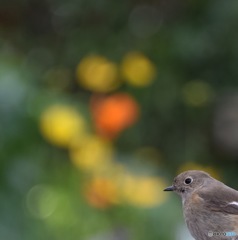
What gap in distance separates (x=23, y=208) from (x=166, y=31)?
1.31 meters

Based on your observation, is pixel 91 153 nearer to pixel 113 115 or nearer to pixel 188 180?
pixel 113 115

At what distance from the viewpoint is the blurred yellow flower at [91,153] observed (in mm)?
2783

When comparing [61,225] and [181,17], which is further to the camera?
[181,17]

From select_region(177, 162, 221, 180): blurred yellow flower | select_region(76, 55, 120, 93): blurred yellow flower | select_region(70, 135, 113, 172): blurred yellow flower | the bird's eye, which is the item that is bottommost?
the bird's eye

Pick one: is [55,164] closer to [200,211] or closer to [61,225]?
[61,225]

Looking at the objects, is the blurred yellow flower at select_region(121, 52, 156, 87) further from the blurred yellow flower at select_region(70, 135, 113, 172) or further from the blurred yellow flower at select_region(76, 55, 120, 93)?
the blurred yellow flower at select_region(70, 135, 113, 172)

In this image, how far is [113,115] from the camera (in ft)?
8.85

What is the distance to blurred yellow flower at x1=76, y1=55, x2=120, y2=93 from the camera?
3121 millimetres

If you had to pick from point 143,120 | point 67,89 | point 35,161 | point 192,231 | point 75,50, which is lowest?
point 192,231

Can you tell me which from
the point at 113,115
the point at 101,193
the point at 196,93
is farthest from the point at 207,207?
the point at 196,93

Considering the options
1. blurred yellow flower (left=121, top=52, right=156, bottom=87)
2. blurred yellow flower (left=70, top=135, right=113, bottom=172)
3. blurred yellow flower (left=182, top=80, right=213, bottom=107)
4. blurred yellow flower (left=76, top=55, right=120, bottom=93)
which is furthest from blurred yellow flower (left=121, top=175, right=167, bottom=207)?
blurred yellow flower (left=182, top=80, right=213, bottom=107)

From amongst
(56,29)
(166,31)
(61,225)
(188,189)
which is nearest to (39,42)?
(56,29)

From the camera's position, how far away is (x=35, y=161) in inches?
111

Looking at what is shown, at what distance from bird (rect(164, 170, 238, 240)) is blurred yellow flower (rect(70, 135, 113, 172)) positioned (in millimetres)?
1305
